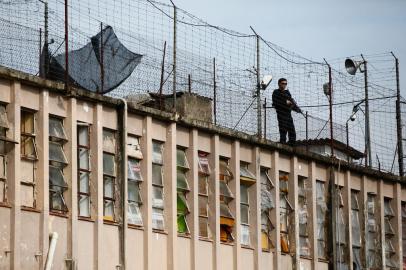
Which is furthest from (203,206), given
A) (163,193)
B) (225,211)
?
(163,193)

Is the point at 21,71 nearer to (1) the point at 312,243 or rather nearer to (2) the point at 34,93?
(2) the point at 34,93

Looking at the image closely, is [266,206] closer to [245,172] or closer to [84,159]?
[245,172]

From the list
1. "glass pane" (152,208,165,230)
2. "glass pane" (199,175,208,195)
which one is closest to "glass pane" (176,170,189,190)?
"glass pane" (199,175,208,195)

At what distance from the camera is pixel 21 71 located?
35719 mm

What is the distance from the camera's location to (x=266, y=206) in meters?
44.6

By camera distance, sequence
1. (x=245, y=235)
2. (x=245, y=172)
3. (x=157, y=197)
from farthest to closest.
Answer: (x=245, y=172) → (x=245, y=235) → (x=157, y=197)

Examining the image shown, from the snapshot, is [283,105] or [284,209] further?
[284,209]

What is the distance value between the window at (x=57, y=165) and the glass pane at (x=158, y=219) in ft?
11.3

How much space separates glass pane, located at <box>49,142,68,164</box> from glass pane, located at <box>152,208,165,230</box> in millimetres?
3565

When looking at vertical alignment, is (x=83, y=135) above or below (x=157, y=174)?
above

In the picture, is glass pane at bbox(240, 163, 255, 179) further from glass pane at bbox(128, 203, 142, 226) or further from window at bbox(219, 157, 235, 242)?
glass pane at bbox(128, 203, 142, 226)

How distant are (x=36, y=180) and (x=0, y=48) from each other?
9.35 feet

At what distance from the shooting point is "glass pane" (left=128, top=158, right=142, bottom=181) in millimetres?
39344

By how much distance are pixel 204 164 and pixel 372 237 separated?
29.3 ft
